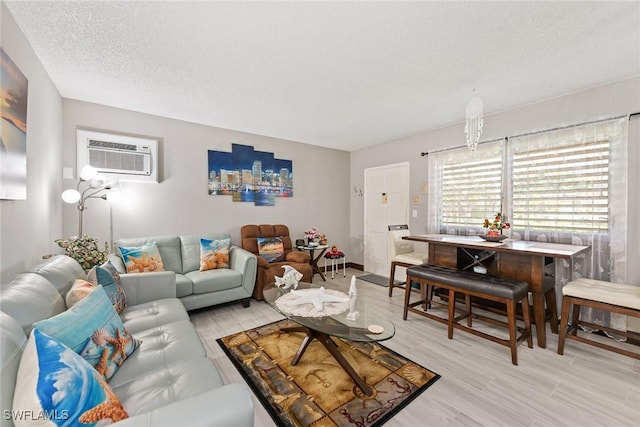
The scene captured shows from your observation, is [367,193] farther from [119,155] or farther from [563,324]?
[119,155]

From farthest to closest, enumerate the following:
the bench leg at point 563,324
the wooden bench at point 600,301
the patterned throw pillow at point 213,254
Result: the patterned throw pillow at point 213,254 < the bench leg at point 563,324 < the wooden bench at point 600,301

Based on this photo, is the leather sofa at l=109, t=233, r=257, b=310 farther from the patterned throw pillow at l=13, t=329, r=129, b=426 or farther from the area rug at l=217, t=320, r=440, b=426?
the patterned throw pillow at l=13, t=329, r=129, b=426

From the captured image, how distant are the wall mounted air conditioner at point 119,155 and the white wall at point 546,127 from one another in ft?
11.9

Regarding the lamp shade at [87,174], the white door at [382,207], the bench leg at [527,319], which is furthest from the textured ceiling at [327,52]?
the bench leg at [527,319]

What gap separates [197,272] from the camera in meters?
3.26

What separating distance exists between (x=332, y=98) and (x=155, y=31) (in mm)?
1702

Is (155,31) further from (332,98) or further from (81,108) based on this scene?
(81,108)

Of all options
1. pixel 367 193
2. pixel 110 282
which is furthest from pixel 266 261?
pixel 367 193

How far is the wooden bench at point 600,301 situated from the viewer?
1.99 metres

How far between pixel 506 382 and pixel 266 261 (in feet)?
9.04

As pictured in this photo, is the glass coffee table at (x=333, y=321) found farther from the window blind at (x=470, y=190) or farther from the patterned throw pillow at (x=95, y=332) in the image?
the window blind at (x=470, y=190)

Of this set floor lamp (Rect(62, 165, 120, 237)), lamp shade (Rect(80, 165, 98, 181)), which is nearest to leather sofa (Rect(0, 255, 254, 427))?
floor lamp (Rect(62, 165, 120, 237))

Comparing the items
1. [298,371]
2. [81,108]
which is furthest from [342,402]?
[81,108]

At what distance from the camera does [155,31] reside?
185cm
